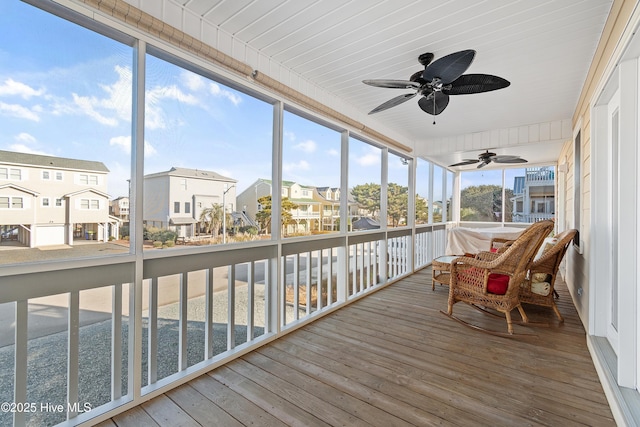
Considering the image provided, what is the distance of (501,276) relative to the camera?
120 inches

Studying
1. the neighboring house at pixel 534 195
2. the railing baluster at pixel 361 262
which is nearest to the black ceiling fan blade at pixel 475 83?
the railing baluster at pixel 361 262

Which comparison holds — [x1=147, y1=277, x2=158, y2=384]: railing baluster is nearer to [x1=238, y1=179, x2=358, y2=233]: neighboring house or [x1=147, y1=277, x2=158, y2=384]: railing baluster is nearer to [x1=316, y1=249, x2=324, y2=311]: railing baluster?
[x1=238, y1=179, x2=358, y2=233]: neighboring house

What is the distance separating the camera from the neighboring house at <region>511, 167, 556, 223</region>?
711 cm

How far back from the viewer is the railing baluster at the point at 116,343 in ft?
5.74

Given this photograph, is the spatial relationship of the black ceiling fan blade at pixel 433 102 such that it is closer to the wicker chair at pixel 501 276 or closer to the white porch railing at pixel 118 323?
the wicker chair at pixel 501 276

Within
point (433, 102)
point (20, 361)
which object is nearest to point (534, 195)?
point (433, 102)

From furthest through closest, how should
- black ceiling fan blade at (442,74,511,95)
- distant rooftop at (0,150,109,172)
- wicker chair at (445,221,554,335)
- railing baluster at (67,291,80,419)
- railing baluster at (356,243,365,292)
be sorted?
railing baluster at (356,243,365,292), wicker chair at (445,221,554,335), black ceiling fan blade at (442,74,511,95), railing baluster at (67,291,80,419), distant rooftop at (0,150,109,172)

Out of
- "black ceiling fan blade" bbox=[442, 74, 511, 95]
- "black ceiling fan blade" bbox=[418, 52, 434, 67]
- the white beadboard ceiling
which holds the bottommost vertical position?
"black ceiling fan blade" bbox=[442, 74, 511, 95]

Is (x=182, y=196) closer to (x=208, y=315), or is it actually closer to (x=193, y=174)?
(x=193, y=174)

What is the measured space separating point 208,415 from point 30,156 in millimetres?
1665

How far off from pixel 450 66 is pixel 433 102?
0.66m

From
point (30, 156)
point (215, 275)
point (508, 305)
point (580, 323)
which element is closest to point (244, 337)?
point (215, 275)

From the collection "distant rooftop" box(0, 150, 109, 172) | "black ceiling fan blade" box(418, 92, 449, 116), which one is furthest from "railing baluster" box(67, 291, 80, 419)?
"black ceiling fan blade" box(418, 92, 449, 116)

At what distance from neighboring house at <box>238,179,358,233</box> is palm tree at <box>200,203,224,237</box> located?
199 mm
